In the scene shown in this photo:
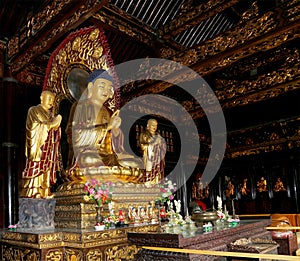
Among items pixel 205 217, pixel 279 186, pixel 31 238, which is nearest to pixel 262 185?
pixel 279 186

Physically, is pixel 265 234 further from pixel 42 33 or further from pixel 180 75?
pixel 42 33

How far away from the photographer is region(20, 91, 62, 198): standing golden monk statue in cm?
409

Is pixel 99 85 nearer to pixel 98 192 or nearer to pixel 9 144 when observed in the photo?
pixel 9 144

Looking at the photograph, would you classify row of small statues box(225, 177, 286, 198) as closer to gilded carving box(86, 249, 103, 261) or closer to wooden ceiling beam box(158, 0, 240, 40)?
wooden ceiling beam box(158, 0, 240, 40)

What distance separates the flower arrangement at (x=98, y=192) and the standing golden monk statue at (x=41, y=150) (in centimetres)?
65

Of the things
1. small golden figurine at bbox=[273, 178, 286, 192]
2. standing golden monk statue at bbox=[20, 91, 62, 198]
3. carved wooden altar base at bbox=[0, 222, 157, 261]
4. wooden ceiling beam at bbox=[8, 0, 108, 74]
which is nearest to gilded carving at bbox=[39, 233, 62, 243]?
carved wooden altar base at bbox=[0, 222, 157, 261]

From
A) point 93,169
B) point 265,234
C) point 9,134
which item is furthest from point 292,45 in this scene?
point 9,134

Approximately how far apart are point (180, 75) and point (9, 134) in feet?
9.07

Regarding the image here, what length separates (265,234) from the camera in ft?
14.2

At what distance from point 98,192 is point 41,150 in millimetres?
1027

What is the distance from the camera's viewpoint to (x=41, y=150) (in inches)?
166

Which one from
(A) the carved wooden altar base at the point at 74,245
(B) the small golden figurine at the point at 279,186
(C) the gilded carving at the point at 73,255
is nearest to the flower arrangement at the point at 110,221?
(A) the carved wooden altar base at the point at 74,245

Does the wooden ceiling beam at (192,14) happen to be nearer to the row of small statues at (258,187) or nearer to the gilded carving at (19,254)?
the gilded carving at (19,254)

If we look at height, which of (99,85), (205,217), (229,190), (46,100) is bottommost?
(205,217)
